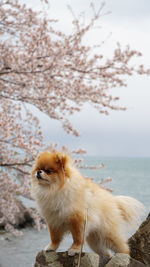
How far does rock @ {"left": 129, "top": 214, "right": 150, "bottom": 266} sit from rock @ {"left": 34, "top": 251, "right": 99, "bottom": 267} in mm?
996

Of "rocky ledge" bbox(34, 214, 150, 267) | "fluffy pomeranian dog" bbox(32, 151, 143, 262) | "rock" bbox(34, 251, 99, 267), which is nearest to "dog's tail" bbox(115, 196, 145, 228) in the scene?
"fluffy pomeranian dog" bbox(32, 151, 143, 262)

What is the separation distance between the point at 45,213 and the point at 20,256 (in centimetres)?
966

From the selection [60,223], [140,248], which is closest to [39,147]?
[140,248]

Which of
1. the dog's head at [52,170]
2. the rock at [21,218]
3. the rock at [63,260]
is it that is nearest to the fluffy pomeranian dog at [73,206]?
the dog's head at [52,170]

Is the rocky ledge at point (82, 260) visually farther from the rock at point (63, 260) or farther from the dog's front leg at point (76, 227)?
the dog's front leg at point (76, 227)

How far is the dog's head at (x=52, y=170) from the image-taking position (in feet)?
14.7

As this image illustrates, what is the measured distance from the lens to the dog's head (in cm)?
448

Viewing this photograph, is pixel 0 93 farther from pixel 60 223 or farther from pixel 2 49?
pixel 60 223

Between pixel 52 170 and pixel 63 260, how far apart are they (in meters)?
1.24

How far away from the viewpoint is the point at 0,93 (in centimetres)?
925

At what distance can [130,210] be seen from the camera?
5434 millimetres

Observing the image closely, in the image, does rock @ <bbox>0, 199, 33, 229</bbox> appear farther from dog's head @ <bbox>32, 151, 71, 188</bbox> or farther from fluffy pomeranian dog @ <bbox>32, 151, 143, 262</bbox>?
dog's head @ <bbox>32, 151, 71, 188</bbox>

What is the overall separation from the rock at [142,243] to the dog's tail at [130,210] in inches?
13.2

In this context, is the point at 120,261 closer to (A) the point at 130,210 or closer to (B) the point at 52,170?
(A) the point at 130,210
